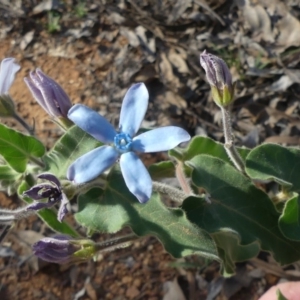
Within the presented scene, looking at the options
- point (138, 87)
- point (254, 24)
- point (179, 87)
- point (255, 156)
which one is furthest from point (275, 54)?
point (138, 87)

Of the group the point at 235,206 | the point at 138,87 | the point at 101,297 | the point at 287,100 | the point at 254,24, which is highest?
the point at 138,87

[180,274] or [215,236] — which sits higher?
[215,236]

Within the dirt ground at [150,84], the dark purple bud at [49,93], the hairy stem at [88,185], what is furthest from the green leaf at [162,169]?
the dirt ground at [150,84]

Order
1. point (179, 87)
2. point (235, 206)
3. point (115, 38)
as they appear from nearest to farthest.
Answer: point (235, 206)
point (179, 87)
point (115, 38)

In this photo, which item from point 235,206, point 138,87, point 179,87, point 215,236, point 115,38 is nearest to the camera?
point 138,87

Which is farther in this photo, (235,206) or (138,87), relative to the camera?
(235,206)

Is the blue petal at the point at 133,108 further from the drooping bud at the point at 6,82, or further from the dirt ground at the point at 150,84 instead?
the dirt ground at the point at 150,84

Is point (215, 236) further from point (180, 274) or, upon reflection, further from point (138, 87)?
point (180, 274)
